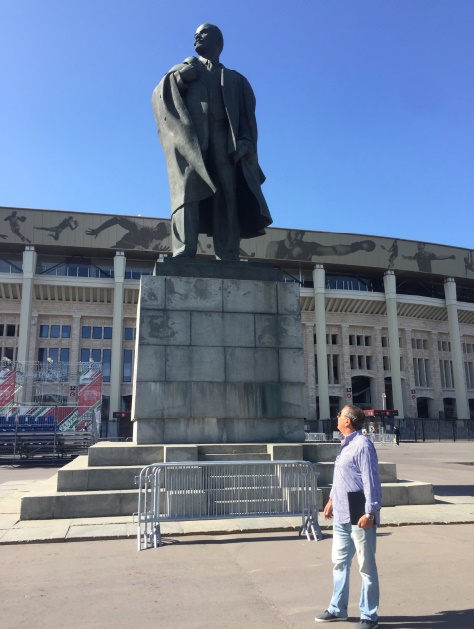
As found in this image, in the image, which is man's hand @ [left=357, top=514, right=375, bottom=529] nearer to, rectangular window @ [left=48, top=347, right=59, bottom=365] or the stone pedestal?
the stone pedestal

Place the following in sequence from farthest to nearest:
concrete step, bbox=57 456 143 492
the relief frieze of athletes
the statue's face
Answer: the relief frieze of athletes → the statue's face → concrete step, bbox=57 456 143 492

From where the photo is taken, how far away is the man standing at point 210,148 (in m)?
9.28

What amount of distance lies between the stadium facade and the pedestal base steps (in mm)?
41116

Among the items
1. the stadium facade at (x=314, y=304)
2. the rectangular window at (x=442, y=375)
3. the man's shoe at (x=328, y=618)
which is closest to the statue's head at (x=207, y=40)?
the man's shoe at (x=328, y=618)

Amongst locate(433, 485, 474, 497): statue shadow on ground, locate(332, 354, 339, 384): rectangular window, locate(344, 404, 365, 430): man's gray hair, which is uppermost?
locate(332, 354, 339, 384): rectangular window

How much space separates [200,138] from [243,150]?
80 centimetres

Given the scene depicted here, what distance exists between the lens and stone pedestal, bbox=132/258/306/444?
8.13 metres

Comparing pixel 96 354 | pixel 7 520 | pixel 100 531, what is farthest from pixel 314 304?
pixel 100 531

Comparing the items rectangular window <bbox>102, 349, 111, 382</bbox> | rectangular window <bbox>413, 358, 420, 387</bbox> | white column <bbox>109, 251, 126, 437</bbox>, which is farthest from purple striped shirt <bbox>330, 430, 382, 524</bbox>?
rectangular window <bbox>413, 358, 420, 387</bbox>

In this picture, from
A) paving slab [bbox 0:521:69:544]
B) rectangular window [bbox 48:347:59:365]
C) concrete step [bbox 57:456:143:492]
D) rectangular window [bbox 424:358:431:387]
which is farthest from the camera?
rectangular window [bbox 424:358:431:387]

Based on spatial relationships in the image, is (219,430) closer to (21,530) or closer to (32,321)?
(21,530)

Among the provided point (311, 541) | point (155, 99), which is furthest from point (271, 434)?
point (155, 99)

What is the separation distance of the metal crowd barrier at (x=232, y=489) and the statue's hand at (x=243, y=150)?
549cm

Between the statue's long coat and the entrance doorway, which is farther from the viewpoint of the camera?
the entrance doorway
